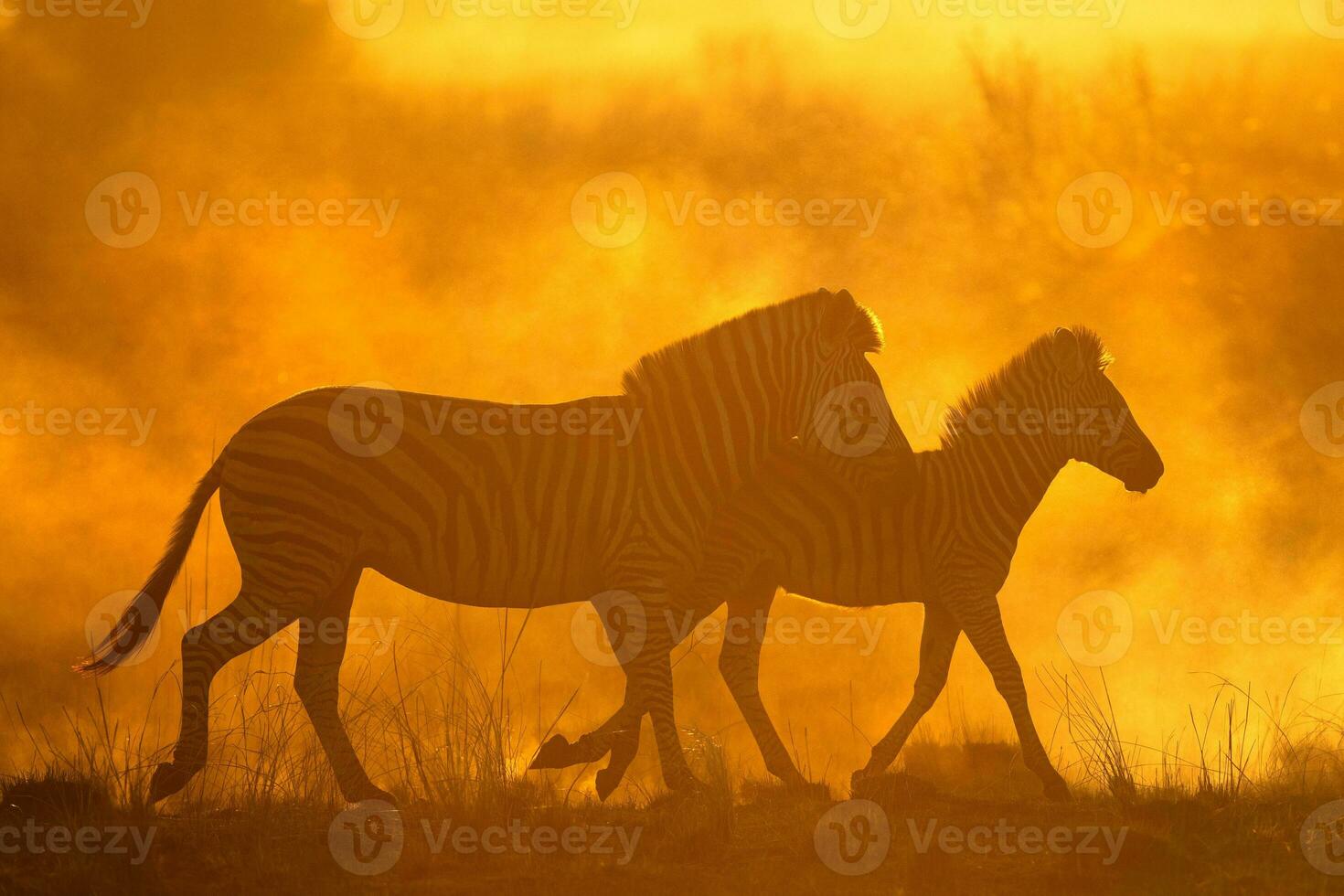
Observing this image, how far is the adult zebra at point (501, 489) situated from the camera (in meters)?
8.66

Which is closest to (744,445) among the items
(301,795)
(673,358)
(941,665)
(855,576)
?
(673,358)

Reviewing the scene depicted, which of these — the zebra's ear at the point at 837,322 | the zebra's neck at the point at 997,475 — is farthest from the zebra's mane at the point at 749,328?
the zebra's neck at the point at 997,475

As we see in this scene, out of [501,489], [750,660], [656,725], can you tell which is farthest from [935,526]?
[501,489]

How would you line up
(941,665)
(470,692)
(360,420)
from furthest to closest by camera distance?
(941,665)
(470,692)
(360,420)

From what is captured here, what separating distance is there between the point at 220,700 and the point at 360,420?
2.16 metres

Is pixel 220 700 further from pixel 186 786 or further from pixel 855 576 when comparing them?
pixel 855 576

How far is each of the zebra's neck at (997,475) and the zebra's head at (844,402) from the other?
103 centimetres

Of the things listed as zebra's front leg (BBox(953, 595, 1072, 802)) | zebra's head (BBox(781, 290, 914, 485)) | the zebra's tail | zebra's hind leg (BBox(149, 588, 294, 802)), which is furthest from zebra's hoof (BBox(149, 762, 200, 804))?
zebra's front leg (BBox(953, 595, 1072, 802))

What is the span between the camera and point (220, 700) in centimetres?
919

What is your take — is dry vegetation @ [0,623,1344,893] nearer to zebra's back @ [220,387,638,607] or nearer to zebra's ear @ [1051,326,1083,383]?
zebra's back @ [220,387,638,607]

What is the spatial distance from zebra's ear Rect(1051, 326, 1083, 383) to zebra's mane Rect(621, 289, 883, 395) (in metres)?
1.84

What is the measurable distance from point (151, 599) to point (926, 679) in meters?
5.67

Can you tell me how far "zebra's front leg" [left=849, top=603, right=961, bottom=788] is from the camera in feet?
33.0

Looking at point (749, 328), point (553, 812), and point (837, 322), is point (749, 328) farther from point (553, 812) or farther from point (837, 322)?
point (553, 812)
